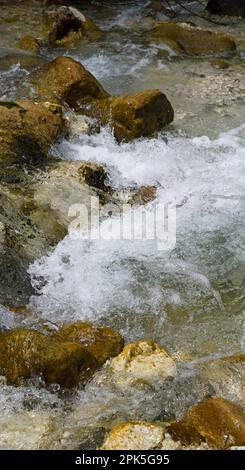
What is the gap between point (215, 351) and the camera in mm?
4109

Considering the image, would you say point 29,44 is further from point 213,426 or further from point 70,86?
point 213,426

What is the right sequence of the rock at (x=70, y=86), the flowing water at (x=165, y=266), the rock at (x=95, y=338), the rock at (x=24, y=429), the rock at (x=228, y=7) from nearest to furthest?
the rock at (x=24, y=429) < the flowing water at (x=165, y=266) < the rock at (x=95, y=338) < the rock at (x=70, y=86) < the rock at (x=228, y=7)

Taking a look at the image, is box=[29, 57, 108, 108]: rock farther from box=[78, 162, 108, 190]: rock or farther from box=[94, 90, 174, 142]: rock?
box=[78, 162, 108, 190]: rock

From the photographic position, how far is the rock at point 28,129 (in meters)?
5.86

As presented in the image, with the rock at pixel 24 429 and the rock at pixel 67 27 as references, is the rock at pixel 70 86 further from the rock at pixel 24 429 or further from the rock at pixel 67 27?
the rock at pixel 24 429

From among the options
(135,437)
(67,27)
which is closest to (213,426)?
(135,437)

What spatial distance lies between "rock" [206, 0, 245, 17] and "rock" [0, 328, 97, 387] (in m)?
9.77

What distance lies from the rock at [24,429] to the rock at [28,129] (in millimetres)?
3100

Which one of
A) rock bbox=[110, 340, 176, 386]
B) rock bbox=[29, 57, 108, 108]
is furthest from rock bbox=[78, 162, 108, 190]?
rock bbox=[110, 340, 176, 386]

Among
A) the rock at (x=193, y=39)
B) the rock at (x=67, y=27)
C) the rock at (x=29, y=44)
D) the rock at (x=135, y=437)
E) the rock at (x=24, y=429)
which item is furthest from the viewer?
the rock at (x=67, y=27)

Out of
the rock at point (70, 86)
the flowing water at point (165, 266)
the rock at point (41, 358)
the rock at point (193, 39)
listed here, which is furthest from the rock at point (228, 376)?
the rock at point (193, 39)

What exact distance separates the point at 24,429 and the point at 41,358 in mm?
482

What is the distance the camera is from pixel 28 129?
6.09 meters

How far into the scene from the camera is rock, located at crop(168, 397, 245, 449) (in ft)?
9.73
